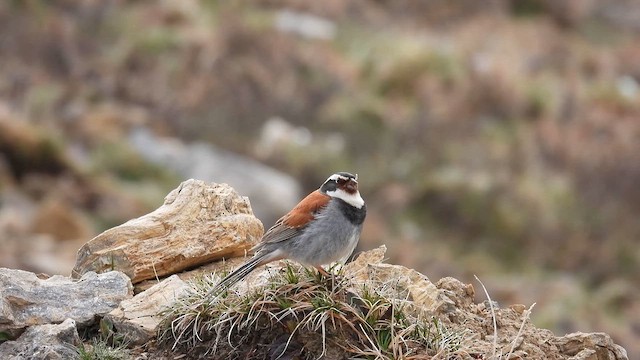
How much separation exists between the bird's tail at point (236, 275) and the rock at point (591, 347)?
195 centimetres

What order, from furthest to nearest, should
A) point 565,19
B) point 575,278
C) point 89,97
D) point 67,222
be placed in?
point 565,19
point 89,97
point 575,278
point 67,222

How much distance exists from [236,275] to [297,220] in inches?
31.7

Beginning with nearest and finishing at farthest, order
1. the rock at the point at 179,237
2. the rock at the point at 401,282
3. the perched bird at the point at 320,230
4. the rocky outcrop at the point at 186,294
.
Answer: the rocky outcrop at the point at 186,294 → the rock at the point at 401,282 → the perched bird at the point at 320,230 → the rock at the point at 179,237

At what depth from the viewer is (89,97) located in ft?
107

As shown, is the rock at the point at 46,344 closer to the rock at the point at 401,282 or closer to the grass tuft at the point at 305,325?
the grass tuft at the point at 305,325

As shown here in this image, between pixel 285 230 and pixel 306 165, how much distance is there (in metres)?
22.8

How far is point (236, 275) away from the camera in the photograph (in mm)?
7148

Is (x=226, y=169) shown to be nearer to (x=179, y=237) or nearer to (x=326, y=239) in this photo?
(x=179, y=237)

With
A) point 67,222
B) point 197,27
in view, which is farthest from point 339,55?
point 67,222

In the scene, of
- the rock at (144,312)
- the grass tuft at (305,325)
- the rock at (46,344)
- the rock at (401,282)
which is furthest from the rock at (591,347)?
the rock at (46,344)

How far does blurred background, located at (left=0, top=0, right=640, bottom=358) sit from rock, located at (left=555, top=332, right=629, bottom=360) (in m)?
14.5

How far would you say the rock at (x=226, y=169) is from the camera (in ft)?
89.1

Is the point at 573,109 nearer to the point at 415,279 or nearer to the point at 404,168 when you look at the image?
the point at 404,168

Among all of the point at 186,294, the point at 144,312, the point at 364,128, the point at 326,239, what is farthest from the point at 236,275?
the point at 364,128
